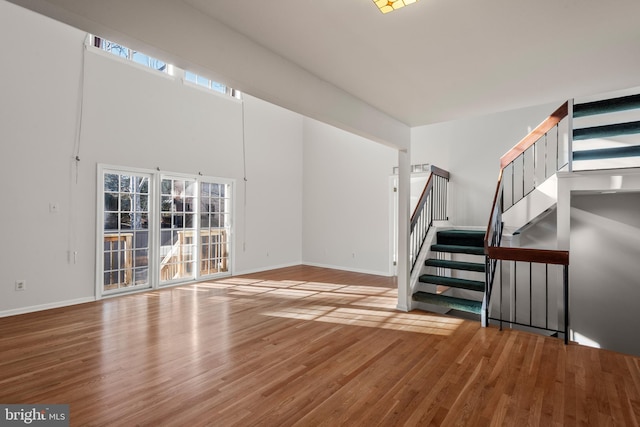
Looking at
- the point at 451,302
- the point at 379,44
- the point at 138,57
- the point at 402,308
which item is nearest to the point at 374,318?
the point at 402,308

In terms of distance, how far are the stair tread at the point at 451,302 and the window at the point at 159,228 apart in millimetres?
4287

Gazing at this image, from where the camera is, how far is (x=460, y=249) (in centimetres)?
489

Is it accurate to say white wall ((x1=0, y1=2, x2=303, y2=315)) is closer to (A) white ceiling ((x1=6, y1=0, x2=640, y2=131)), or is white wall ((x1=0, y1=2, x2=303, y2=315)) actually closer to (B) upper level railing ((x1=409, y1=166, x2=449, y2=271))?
(A) white ceiling ((x1=6, y1=0, x2=640, y2=131))

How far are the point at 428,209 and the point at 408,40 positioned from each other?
12.9 feet

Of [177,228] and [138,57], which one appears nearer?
[138,57]

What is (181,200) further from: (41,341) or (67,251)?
(41,341)

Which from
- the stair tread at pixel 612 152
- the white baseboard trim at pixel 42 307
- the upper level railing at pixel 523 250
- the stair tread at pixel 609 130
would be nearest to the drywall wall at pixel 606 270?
the upper level railing at pixel 523 250

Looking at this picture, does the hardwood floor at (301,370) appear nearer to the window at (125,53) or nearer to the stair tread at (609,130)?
the stair tread at (609,130)

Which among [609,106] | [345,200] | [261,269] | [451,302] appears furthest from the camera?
[345,200]

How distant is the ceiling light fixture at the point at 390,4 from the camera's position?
6.45ft

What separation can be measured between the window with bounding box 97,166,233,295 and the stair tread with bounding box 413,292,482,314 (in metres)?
4.29

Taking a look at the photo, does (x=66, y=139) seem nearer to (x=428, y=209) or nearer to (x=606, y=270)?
(x=428, y=209)

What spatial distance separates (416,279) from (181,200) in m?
4.60

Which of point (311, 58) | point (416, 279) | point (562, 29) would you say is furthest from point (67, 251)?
point (562, 29)
